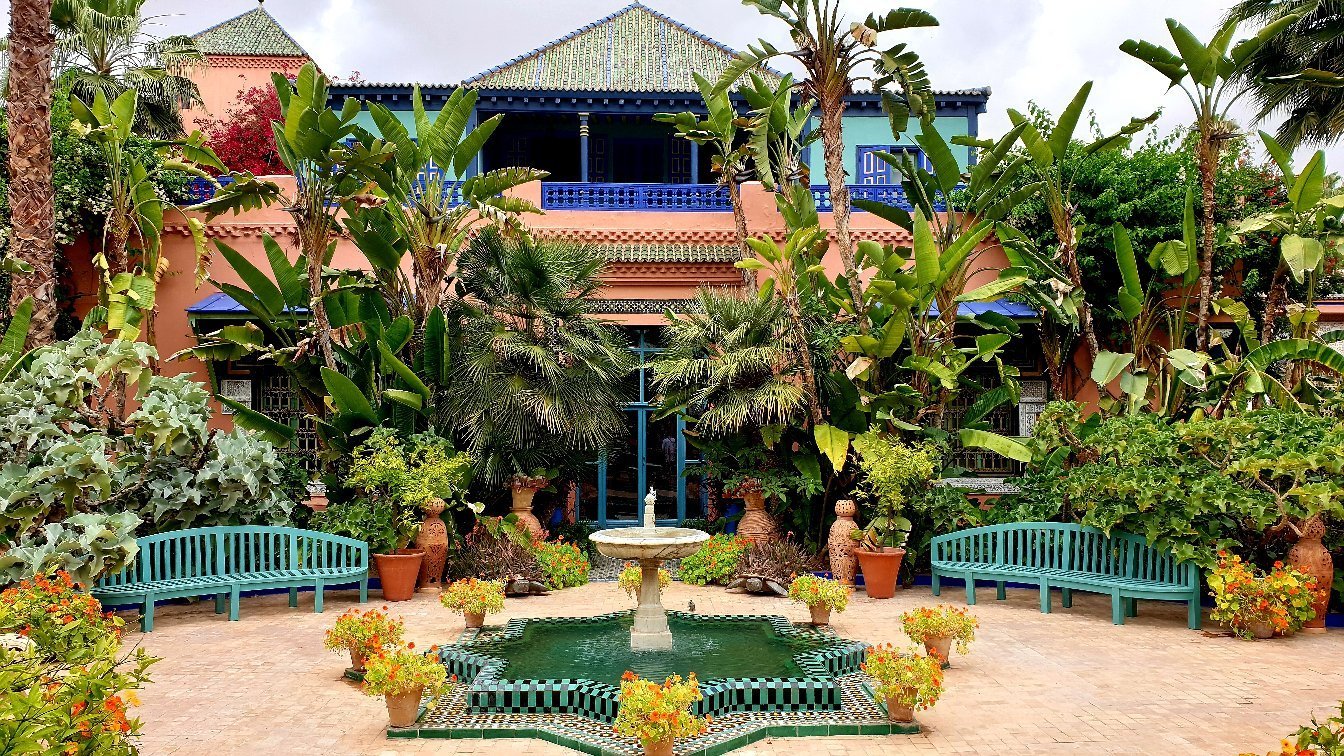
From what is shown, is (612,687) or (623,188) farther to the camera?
(623,188)

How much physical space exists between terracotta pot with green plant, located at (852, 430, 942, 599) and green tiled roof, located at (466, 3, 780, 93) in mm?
8628

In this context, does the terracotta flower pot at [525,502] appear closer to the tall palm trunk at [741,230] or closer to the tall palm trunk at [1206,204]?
the tall palm trunk at [741,230]

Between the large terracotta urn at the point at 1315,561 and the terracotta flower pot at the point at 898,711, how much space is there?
4650mm

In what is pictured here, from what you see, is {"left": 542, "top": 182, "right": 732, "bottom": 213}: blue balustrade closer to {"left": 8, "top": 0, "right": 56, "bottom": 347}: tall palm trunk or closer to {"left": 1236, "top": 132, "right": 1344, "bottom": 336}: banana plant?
{"left": 8, "top": 0, "right": 56, "bottom": 347}: tall palm trunk

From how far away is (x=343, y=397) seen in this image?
10.5m

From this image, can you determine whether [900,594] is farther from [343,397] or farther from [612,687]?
[343,397]

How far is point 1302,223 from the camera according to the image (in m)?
11.2

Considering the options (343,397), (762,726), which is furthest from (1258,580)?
(343,397)

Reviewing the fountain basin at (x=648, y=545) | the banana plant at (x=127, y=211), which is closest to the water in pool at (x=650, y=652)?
the fountain basin at (x=648, y=545)

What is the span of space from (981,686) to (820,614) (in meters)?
1.85

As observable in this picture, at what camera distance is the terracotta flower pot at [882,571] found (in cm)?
1032

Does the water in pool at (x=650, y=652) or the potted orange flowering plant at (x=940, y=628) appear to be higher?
the potted orange flowering plant at (x=940, y=628)

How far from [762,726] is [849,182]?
47.7 feet

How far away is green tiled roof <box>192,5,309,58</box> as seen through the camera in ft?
80.2
